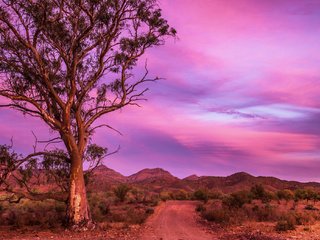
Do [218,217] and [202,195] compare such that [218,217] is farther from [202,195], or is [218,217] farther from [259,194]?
[202,195]

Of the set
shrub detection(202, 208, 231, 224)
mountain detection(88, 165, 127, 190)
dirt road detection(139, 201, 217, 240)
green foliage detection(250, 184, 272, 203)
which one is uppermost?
mountain detection(88, 165, 127, 190)

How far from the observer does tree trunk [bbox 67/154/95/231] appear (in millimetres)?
18984

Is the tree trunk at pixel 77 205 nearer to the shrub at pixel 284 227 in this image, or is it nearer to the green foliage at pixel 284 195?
the shrub at pixel 284 227

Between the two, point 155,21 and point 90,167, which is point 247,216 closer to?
point 90,167

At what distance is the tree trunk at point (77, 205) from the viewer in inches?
747

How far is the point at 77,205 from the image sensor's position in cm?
1927

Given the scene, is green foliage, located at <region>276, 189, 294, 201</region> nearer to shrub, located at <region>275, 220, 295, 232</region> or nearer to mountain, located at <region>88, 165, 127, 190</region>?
mountain, located at <region>88, 165, 127, 190</region>

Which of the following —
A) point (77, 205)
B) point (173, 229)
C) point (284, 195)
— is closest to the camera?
point (77, 205)

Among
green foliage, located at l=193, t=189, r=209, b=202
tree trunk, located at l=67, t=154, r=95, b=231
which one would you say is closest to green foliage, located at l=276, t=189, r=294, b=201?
green foliage, located at l=193, t=189, r=209, b=202

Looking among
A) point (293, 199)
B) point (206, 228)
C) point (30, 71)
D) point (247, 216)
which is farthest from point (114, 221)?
point (293, 199)

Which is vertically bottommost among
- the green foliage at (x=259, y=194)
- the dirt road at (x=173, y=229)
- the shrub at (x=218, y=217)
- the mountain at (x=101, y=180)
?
the dirt road at (x=173, y=229)

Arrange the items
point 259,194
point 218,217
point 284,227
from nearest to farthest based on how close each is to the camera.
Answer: point 284,227, point 218,217, point 259,194

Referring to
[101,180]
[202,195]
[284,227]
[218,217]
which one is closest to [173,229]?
[218,217]

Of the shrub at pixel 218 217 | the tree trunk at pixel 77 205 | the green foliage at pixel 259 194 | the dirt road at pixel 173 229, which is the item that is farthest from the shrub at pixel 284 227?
the green foliage at pixel 259 194
